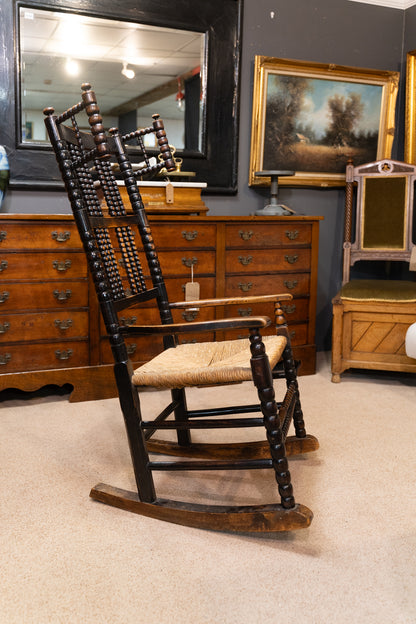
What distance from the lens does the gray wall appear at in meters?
4.58

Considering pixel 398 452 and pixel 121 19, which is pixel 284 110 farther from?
pixel 398 452

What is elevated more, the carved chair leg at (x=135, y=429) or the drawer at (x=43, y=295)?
the drawer at (x=43, y=295)

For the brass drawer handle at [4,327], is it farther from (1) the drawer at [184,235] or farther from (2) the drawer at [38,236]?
(1) the drawer at [184,235]

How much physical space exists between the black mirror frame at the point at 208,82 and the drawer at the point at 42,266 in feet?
2.34

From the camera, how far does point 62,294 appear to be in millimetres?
3592

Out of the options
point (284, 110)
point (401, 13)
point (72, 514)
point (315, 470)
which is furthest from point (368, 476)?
point (401, 13)

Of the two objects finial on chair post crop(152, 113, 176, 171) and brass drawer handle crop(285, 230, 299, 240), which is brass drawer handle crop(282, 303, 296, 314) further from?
finial on chair post crop(152, 113, 176, 171)

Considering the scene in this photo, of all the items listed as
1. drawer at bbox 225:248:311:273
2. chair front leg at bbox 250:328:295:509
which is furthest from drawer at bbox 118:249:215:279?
chair front leg at bbox 250:328:295:509

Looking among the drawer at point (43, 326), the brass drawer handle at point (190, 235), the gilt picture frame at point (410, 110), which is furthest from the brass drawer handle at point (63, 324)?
the gilt picture frame at point (410, 110)

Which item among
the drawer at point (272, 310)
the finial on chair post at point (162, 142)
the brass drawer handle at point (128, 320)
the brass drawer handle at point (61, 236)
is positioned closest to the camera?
the finial on chair post at point (162, 142)

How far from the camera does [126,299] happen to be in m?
2.38

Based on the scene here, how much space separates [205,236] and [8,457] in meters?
1.83

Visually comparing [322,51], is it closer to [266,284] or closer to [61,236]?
[266,284]

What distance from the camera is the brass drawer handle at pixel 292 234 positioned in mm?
4141
